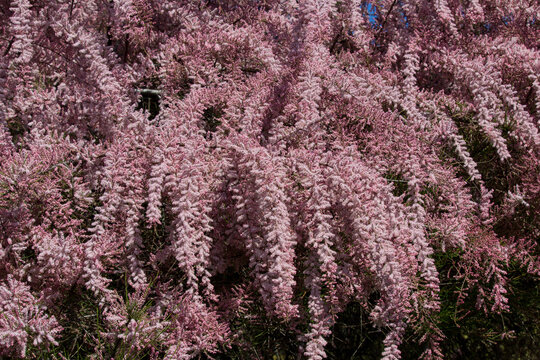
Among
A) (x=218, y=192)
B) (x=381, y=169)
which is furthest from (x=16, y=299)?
(x=381, y=169)

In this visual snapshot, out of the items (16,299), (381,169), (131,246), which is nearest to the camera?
(16,299)

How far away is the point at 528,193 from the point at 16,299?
2.36 meters

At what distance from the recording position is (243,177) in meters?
1.88

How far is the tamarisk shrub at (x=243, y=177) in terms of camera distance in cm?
183

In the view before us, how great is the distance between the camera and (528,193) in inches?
96.8

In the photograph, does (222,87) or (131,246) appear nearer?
(131,246)

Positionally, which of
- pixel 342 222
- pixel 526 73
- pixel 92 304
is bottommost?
pixel 92 304

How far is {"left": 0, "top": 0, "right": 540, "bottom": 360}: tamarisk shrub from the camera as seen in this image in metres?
1.83

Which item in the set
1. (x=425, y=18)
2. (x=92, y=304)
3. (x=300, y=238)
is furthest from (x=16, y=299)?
(x=425, y=18)

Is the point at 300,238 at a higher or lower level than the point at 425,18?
lower

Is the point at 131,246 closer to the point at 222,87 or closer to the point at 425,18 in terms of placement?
the point at 222,87

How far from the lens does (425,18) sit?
306 centimetres

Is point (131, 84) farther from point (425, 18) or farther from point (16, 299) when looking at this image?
point (425, 18)

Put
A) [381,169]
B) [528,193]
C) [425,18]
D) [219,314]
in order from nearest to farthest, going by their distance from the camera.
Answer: [219,314] < [381,169] < [528,193] < [425,18]
